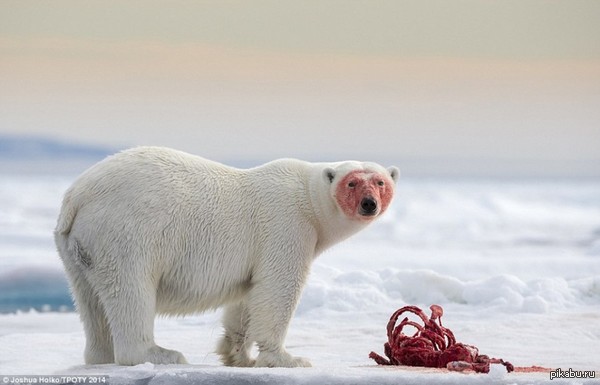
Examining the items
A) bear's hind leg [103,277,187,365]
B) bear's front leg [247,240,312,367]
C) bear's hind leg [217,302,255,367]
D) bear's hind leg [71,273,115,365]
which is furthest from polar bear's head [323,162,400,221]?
bear's hind leg [71,273,115,365]

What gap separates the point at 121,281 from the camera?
5758 mm

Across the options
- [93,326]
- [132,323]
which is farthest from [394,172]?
[93,326]

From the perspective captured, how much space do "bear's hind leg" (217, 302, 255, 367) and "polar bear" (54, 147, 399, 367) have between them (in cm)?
8

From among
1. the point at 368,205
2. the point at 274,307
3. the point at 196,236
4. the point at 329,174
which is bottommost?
the point at 274,307

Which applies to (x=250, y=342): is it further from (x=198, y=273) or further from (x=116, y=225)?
(x=116, y=225)

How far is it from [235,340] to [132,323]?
1.16 meters

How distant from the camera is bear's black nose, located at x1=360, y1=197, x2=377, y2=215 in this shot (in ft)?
20.1

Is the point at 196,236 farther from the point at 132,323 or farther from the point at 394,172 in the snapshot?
the point at 394,172

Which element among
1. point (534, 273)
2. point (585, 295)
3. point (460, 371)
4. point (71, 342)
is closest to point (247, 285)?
point (460, 371)

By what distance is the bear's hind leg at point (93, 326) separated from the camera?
6.07 metres

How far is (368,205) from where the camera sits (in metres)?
6.12

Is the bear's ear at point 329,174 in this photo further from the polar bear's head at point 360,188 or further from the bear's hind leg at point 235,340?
the bear's hind leg at point 235,340

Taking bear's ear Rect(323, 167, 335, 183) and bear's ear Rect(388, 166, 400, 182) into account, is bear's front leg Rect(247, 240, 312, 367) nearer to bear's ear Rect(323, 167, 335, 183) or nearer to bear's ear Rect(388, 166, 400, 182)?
bear's ear Rect(323, 167, 335, 183)

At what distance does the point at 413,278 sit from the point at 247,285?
4.46 metres
